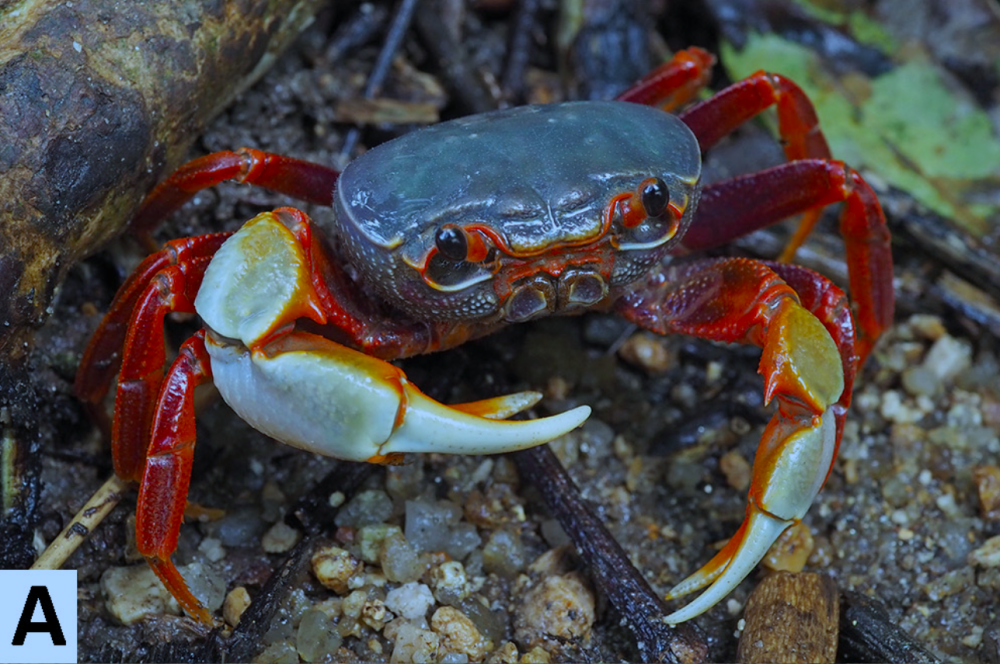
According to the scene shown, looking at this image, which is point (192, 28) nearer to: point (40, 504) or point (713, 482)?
point (40, 504)

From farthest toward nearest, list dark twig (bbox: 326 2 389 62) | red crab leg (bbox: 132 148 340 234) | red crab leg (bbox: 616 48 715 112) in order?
dark twig (bbox: 326 2 389 62) → red crab leg (bbox: 616 48 715 112) → red crab leg (bbox: 132 148 340 234)

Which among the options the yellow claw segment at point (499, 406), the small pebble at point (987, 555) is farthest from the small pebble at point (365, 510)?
the small pebble at point (987, 555)

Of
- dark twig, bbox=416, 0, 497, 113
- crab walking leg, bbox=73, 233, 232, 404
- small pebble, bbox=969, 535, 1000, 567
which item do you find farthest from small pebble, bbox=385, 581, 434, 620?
dark twig, bbox=416, 0, 497, 113

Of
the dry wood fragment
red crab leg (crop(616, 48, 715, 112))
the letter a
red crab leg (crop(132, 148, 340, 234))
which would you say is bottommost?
the dry wood fragment

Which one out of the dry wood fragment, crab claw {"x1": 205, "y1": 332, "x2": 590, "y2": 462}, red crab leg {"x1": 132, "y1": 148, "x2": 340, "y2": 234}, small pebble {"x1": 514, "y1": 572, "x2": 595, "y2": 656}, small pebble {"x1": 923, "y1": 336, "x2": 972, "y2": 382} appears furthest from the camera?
small pebble {"x1": 923, "y1": 336, "x2": 972, "y2": 382}

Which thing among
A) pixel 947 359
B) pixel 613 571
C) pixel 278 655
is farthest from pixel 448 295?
pixel 947 359

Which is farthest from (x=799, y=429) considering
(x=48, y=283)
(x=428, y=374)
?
(x=48, y=283)

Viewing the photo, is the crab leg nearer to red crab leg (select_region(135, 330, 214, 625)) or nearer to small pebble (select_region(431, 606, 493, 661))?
small pebble (select_region(431, 606, 493, 661))
